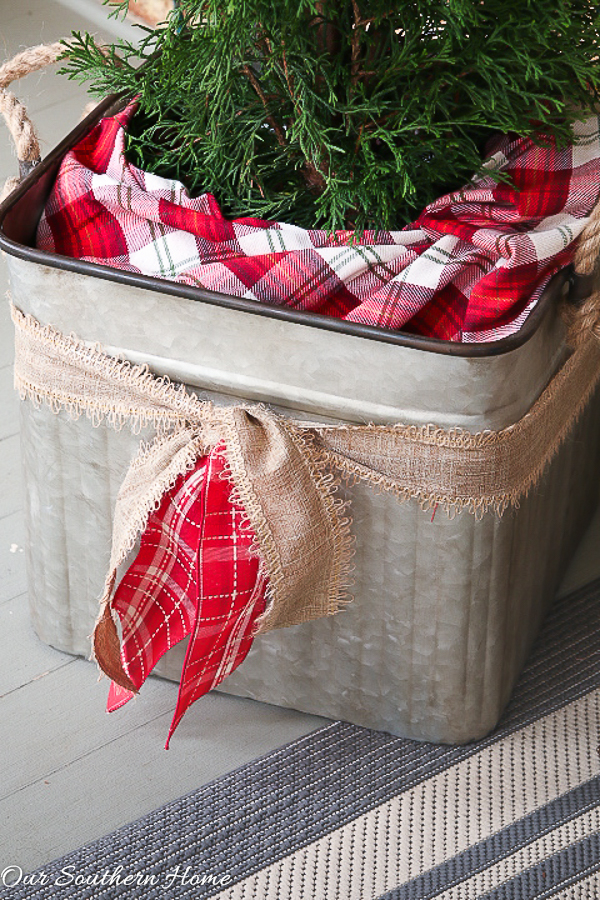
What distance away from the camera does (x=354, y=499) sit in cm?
86

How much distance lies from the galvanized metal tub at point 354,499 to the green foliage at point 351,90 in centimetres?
12

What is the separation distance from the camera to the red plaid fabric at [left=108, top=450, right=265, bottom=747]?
2.70 ft

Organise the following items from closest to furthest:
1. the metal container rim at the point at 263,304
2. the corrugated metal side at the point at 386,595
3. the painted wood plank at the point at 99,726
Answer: the metal container rim at the point at 263,304, the corrugated metal side at the point at 386,595, the painted wood plank at the point at 99,726

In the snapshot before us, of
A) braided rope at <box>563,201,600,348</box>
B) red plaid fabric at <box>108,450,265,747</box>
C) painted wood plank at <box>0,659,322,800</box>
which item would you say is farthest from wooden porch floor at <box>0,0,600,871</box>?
braided rope at <box>563,201,600,348</box>

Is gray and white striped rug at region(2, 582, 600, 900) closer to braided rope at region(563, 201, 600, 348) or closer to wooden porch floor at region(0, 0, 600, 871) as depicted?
wooden porch floor at region(0, 0, 600, 871)

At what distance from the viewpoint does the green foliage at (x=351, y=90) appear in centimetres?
78

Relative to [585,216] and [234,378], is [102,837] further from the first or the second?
[585,216]

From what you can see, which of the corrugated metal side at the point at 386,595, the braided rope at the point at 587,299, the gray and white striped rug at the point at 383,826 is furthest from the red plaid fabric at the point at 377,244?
the gray and white striped rug at the point at 383,826

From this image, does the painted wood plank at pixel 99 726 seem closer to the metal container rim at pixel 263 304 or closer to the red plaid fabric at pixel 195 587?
the red plaid fabric at pixel 195 587

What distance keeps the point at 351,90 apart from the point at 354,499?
29 centimetres

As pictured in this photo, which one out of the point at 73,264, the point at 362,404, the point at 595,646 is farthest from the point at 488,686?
the point at 73,264

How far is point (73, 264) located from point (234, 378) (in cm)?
14

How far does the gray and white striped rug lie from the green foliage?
434 mm

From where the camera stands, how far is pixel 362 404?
0.81m
